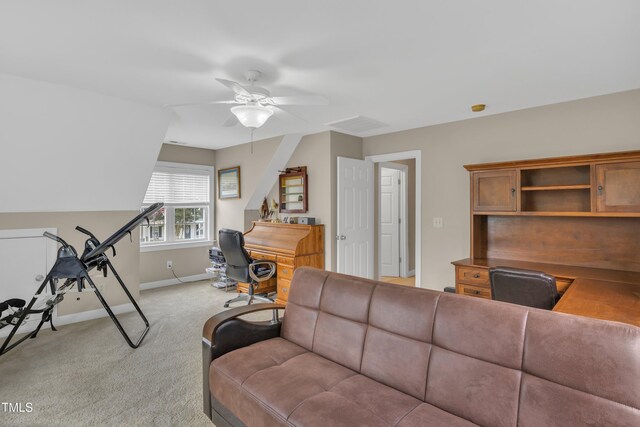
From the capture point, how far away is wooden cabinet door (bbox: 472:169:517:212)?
3.31 m

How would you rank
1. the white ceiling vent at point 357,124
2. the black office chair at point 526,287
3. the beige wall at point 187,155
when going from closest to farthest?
1. the black office chair at point 526,287
2. the white ceiling vent at point 357,124
3. the beige wall at point 187,155

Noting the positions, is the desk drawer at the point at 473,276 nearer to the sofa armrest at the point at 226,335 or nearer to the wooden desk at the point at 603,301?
the wooden desk at the point at 603,301

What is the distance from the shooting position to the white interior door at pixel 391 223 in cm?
618

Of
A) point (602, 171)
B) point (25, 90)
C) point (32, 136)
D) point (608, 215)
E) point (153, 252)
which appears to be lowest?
point (153, 252)

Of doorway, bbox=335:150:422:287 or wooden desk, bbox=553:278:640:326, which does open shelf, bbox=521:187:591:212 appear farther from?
doorway, bbox=335:150:422:287

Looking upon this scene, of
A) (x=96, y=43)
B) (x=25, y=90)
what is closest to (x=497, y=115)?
(x=96, y=43)

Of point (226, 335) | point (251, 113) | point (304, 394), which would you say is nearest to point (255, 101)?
point (251, 113)

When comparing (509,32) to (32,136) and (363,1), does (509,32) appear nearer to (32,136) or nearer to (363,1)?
(363,1)

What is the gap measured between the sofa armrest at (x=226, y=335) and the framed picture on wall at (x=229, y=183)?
3785 millimetres

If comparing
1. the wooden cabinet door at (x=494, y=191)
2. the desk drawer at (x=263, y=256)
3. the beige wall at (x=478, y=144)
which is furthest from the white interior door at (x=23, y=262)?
the wooden cabinet door at (x=494, y=191)

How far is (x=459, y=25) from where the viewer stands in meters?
1.96

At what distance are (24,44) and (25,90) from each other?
2.70 feet

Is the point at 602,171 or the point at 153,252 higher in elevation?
the point at 602,171

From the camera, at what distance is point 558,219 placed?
3.34 m
